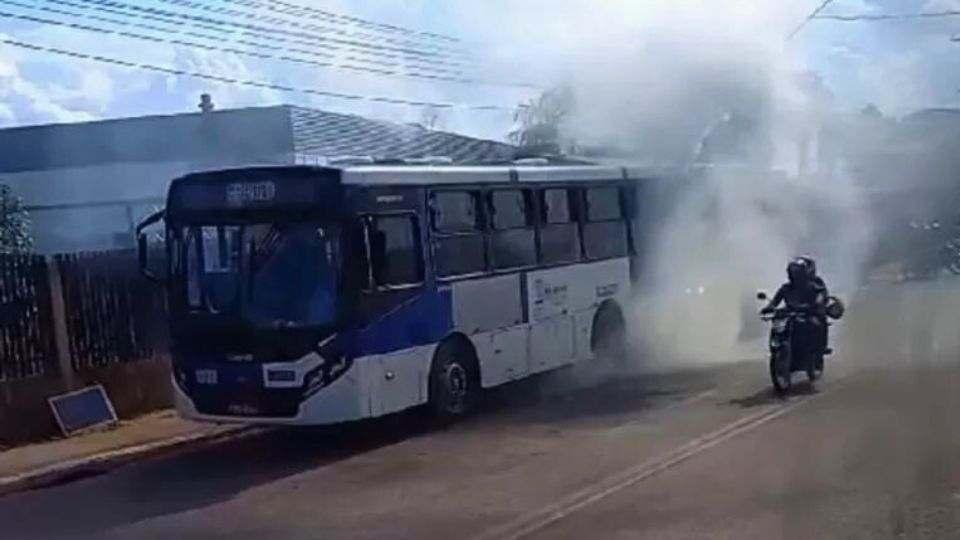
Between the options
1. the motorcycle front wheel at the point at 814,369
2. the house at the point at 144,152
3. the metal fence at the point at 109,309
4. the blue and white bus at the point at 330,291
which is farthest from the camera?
the house at the point at 144,152

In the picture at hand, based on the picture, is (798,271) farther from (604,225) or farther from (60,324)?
(60,324)

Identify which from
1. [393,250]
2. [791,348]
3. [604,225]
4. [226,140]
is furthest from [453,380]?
[226,140]

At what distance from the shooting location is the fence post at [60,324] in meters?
16.0

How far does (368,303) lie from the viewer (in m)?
13.7

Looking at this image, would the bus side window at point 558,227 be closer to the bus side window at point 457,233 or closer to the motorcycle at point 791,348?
the bus side window at point 457,233

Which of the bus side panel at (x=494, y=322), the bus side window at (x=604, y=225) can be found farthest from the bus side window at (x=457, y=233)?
the bus side window at (x=604, y=225)

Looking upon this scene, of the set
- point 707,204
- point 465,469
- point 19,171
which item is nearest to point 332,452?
point 465,469

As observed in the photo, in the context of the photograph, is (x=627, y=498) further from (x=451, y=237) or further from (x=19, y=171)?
(x=19, y=171)

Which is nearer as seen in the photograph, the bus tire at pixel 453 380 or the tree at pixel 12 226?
the bus tire at pixel 453 380

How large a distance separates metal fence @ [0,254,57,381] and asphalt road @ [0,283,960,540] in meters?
2.36

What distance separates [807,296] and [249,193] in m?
6.56

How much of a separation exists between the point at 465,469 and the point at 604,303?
728 cm

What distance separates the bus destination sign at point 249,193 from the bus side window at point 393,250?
95cm

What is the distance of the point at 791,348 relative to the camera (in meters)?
16.4
